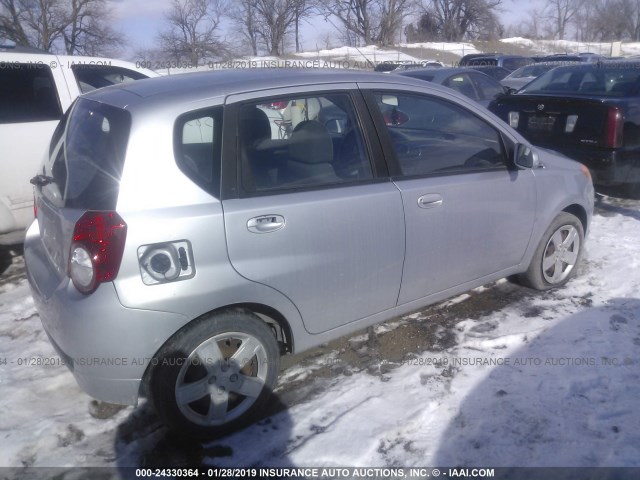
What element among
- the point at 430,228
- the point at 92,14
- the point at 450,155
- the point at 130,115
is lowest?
the point at 430,228

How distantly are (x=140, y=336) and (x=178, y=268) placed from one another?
340 mm

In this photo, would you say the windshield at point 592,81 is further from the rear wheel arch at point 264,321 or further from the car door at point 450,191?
the rear wheel arch at point 264,321

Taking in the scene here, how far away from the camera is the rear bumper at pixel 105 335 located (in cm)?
247

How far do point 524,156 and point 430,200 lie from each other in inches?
35.1

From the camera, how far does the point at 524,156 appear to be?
3816mm

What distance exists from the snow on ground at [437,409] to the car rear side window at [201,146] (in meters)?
1.34

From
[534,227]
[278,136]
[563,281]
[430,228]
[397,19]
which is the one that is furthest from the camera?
[397,19]

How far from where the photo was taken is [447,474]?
266 centimetres

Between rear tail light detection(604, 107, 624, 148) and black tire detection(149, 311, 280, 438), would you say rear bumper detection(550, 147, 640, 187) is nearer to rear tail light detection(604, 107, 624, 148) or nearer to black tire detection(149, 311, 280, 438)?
rear tail light detection(604, 107, 624, 148)

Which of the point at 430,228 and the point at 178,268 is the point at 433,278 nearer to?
the point at 430,228

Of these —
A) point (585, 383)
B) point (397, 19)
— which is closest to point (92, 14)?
point (397, 19)

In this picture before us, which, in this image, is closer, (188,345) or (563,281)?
(188,345)

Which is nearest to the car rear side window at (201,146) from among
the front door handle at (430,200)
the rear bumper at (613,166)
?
the front door handle at (430,200)

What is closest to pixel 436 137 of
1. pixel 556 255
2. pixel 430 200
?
pixel 430 200
